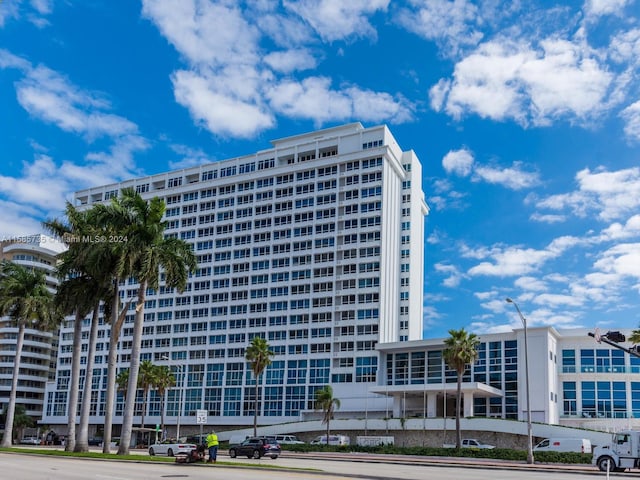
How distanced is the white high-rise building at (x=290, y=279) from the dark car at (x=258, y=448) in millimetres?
47969

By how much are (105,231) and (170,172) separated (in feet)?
287

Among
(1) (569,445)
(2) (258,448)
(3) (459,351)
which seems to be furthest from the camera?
(3) (459,351)

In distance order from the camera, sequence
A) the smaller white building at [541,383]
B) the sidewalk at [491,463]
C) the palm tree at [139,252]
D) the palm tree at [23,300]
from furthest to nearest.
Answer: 1. the smaller white building at [541,383]
2. the palm tree at [23,300]
3. the palm tree at [139,252]
4. the sidewalk at [491,463]

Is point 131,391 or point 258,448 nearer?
point 131,391

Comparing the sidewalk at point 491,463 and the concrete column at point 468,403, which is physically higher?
the concrete column at point 468,403

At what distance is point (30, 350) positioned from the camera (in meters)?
146

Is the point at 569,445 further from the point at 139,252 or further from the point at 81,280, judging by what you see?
the point at 81,280

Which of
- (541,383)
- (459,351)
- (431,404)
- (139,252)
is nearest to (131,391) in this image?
(139,252)

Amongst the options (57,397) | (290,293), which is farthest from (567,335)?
(57,397)

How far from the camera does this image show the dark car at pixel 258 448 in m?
50.2

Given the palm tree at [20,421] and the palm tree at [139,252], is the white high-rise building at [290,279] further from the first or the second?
the palm tree at [139,252]

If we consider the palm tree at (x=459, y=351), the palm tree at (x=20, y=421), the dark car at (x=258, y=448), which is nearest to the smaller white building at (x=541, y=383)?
the palm tree at (x=459, y=351)

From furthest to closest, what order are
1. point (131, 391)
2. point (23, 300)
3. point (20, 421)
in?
1. point (20, 421)
2. point (23, 300)
3. point (131, 391)

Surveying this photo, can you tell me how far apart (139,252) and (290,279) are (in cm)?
6819
